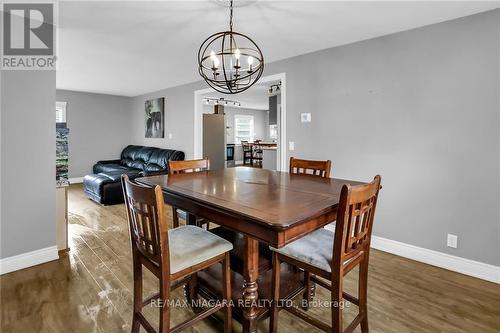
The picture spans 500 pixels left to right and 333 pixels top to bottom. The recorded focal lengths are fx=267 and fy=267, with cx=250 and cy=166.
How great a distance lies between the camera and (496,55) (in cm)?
226

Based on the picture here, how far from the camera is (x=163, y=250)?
1.30 meters

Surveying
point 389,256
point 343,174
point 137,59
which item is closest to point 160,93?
point 137,59

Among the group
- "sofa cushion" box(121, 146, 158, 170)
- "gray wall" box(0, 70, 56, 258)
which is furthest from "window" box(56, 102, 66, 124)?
"gray wall" box(0, 70, 56, 258)

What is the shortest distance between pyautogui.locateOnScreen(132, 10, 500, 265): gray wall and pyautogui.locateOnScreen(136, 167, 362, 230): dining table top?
116 centimetres

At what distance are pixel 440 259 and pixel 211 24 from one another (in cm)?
319

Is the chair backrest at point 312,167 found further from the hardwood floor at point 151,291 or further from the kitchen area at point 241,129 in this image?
the kitchen area at point 241,129

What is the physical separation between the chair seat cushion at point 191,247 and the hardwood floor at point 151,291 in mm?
599

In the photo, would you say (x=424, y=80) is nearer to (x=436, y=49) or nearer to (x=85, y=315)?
(x=436, y=49)

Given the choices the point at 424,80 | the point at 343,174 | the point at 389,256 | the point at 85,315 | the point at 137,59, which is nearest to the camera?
the point at 85,315

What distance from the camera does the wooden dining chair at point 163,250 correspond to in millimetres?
1296

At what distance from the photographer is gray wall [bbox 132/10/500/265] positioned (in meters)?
2.34

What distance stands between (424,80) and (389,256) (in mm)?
1813

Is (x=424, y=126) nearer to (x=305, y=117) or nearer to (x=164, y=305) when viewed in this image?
(x=305, y=117)

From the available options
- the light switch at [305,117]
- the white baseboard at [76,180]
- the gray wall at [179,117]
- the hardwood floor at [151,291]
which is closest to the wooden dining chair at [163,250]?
the hardwood floor at [151,291]
